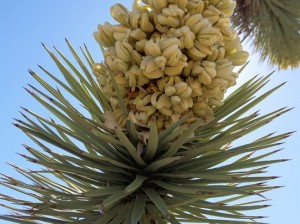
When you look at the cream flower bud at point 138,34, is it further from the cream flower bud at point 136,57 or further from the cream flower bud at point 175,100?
the cream flower bud at point 175,100

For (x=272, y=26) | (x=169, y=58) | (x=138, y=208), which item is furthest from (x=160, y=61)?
(x=272, y=26)

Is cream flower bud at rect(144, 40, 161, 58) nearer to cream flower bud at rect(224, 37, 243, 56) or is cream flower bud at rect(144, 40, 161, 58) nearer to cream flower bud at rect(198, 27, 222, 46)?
cream flower bud at rect(198, 27, 222, 46)

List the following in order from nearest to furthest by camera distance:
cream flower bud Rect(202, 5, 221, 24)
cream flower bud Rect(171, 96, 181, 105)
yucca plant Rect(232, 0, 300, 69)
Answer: cream flower bud Rect(171, 96, 181, 105), cream flower bud Rect(202, 5, 221, 24), yucca plant Rect(232, 0, 300, 69)

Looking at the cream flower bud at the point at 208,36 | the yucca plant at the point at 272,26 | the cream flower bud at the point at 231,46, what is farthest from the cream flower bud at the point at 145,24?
the yucca plant at the point at 272,26

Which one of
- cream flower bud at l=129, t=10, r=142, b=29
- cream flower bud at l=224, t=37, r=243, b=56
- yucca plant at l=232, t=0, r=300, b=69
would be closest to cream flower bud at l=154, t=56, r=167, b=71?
cream flower bud at l=129, t=10, r=142, b=29

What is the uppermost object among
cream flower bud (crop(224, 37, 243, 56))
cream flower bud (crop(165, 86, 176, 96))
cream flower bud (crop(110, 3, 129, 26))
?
cream flower bud (crop(110, 3, 129, 26))

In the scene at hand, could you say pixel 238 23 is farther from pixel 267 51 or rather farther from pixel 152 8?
pixel 152 8

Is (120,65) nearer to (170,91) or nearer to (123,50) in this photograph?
(123,50)

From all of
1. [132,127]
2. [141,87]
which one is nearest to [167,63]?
[141,87]
